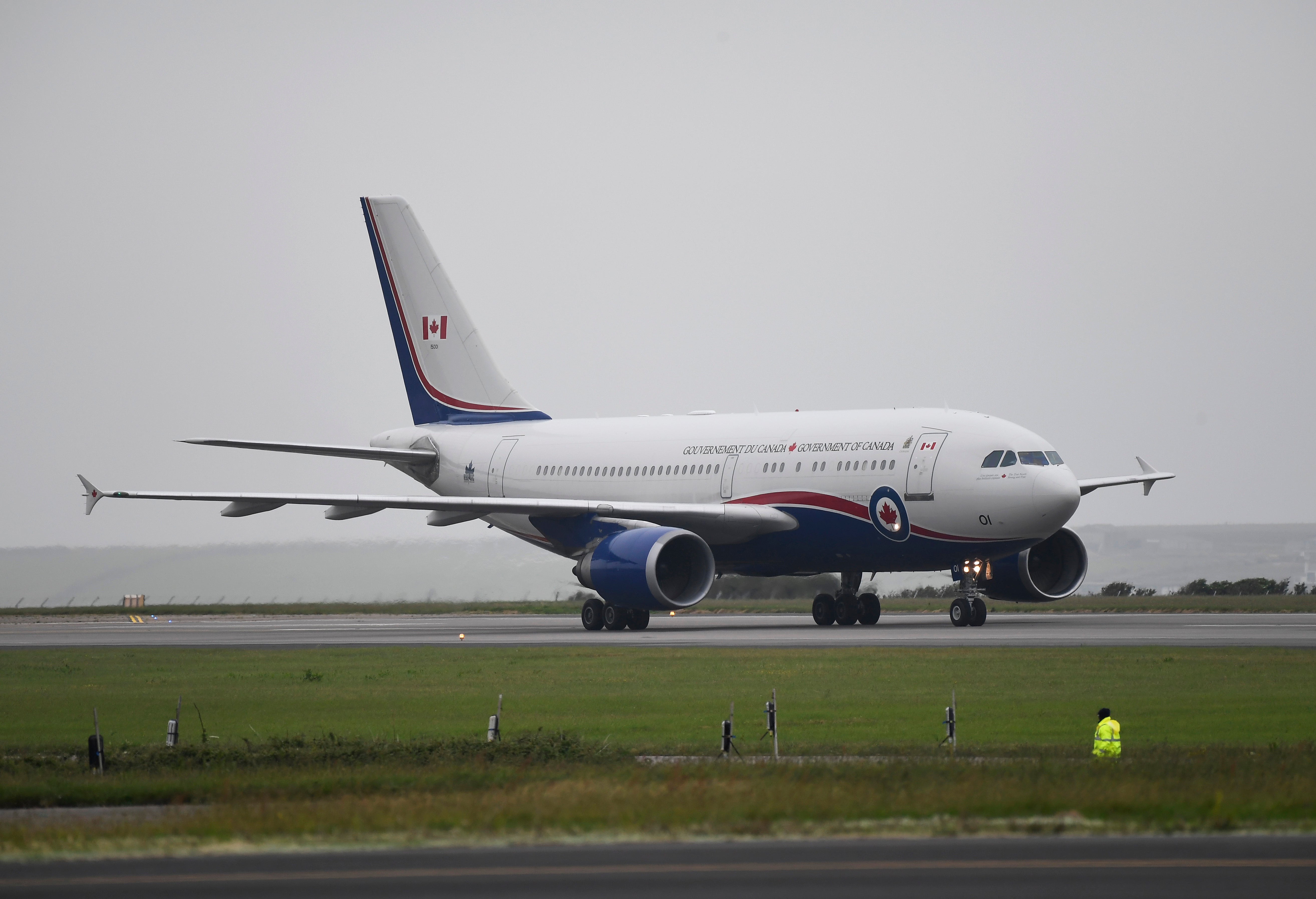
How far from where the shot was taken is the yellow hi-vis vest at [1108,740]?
15.8 meters

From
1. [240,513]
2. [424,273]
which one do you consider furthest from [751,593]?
[240,513]

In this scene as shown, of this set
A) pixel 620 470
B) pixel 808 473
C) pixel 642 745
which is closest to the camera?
pixel 642 745

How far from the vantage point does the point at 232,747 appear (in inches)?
711

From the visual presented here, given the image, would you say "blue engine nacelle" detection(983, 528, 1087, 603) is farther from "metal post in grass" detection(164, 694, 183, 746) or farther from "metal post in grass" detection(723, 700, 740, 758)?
"metal post in grass" detection(164, 694, 183, 746)

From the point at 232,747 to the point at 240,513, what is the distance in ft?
76.3

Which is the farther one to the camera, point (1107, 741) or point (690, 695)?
point (690, 695)

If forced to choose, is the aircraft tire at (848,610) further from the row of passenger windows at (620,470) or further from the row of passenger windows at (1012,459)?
the row of passenger windows at (1012,459)

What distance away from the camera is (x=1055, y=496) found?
117 feet

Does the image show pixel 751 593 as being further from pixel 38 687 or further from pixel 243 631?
pixel 38 687

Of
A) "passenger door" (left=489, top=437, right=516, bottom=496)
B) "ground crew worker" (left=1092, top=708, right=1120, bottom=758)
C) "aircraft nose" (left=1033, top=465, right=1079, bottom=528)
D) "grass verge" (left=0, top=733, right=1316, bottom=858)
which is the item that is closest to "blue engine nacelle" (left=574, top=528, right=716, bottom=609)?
"aircraft nose" (left=1033, top=465, right=1079, bottom=528)

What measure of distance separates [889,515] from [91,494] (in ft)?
60.9

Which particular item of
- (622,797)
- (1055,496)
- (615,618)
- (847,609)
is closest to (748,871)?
(622,797)

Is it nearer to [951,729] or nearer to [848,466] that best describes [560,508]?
[848,466]

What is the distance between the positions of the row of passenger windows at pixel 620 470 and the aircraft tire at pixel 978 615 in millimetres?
7640
